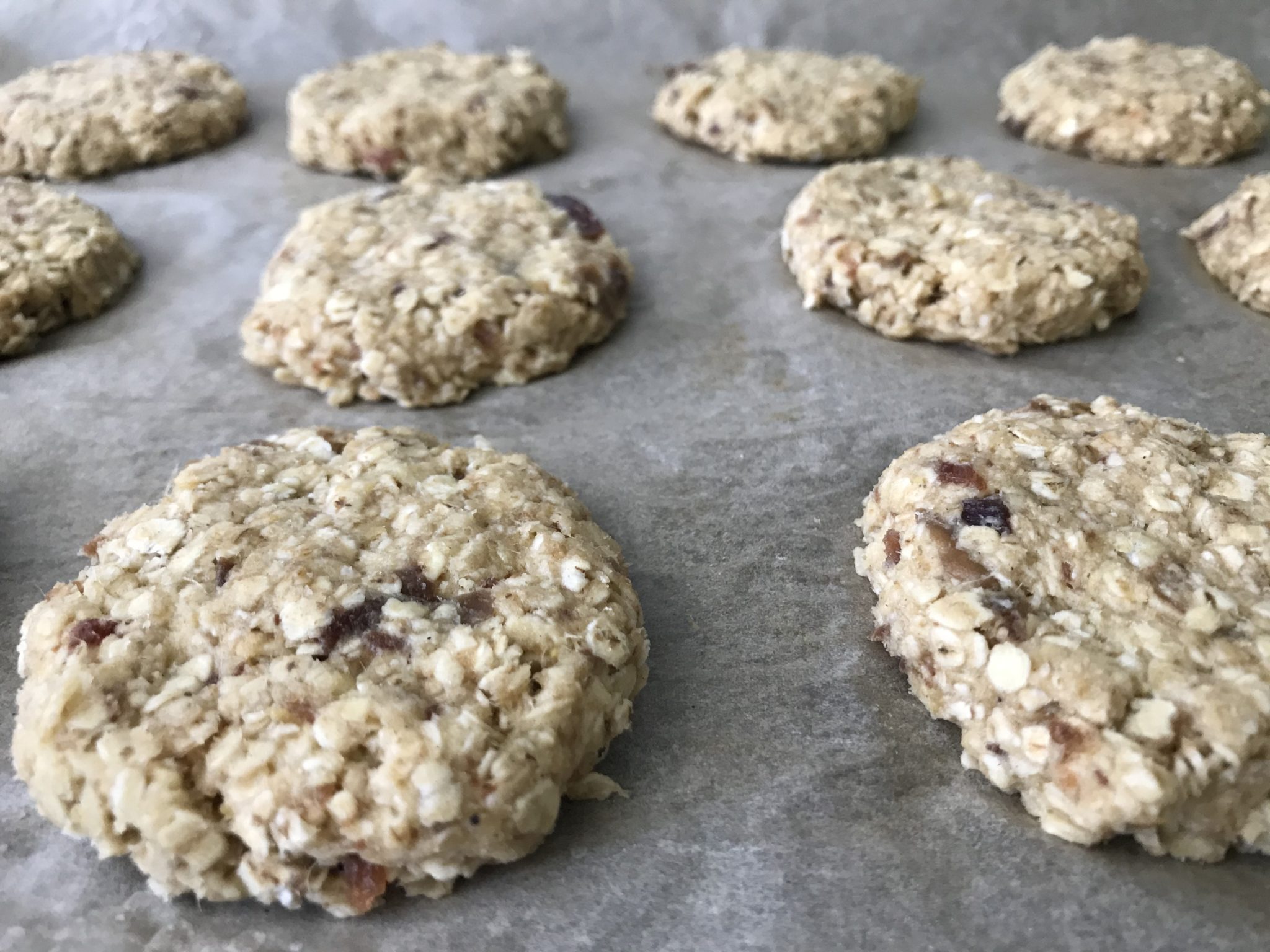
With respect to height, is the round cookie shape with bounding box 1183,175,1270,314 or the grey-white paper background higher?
the round cookie shape with bounding box 1183,175,1270,314

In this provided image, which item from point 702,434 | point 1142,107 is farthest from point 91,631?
point 1142,107

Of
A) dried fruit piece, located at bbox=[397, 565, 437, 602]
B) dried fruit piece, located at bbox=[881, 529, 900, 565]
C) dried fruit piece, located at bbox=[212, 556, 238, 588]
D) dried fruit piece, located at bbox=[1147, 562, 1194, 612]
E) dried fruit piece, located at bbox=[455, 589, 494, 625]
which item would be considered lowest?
dried fruit piece, located at bbox=[881, 529, 900, 565]

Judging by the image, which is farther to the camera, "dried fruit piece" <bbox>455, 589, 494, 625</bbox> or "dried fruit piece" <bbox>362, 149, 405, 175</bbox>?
"dried fruit piece" <bbox>362, 149, 405, 175</bbox>

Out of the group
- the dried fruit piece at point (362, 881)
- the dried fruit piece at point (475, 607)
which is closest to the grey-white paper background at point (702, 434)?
the dried fruit piece at point (362, 881)

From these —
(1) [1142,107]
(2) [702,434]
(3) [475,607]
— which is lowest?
(2) [702,434]

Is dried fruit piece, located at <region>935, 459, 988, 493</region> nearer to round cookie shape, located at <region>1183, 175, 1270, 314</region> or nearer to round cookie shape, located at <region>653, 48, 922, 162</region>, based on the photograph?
round cookie shape, located at <region>1183, 175, 1270, 314</region>

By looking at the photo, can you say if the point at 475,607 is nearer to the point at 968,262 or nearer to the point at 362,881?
the point at 362,881

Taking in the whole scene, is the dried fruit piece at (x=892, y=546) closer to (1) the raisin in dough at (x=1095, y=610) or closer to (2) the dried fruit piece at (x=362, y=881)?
(1) the raisin in dough at (x=1095, y=610)

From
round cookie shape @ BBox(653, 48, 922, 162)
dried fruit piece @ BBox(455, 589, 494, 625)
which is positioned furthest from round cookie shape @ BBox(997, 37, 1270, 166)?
dried fruit piece @ BBox(455, 589, 494, 625)
